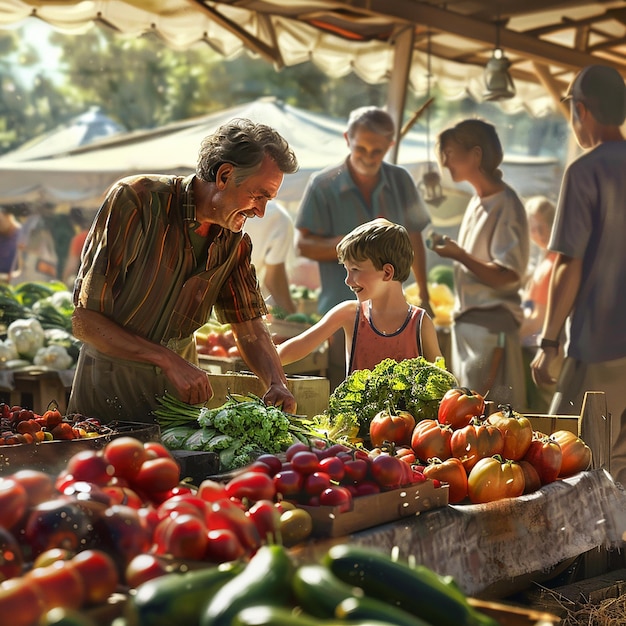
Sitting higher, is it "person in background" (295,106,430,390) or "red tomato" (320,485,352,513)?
"person in background" (295,106,430,390)

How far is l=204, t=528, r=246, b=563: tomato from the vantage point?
5.48ft

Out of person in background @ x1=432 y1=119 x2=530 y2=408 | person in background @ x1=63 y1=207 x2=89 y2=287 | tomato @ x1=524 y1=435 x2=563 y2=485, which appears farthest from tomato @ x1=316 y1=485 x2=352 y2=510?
person in background @ x1=63 y1=207 x2=89 y2=287

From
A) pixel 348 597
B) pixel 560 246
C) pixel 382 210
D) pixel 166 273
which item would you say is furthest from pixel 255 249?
pixel 348 597

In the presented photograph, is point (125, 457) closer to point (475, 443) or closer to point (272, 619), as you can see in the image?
point (272, 619)

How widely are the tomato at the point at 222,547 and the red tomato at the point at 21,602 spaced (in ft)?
1.20

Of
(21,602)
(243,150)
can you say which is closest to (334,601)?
(21,602)

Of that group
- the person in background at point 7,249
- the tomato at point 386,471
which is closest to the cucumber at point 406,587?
the tomato at point 386,471

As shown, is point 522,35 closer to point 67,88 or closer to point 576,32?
point 576,32

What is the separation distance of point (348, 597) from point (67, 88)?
19.3 meters

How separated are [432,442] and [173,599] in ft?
5.70

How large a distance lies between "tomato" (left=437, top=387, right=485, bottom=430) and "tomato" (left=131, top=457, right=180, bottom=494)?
1.41 metres

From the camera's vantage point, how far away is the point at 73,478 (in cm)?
189

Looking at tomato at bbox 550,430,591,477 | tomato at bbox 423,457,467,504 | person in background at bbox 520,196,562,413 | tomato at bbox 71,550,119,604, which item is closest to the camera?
tomato at bbox 71,550,119,604

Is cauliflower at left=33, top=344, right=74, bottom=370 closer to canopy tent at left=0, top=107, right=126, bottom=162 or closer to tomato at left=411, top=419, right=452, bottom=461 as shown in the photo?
tomato at left=411, top=419, right=452, bottom=461
